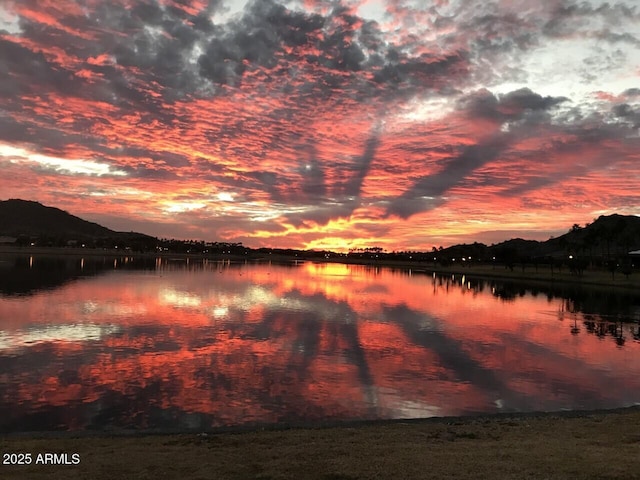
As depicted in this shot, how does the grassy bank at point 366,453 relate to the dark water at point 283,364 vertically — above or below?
above

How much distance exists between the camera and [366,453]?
11.0 meters

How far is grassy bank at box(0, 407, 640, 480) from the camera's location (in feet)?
31.7

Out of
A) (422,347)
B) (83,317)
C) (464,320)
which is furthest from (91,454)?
(464,320)

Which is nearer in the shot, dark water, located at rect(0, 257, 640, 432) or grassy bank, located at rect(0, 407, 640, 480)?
grassy bank, located at rect(0, 407, 640, 480)

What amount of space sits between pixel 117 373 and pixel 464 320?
31315mm

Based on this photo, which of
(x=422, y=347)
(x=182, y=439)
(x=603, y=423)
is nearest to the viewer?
(x=182, y=439)

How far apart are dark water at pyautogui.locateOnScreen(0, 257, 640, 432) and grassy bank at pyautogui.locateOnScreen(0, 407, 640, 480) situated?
10.3 ft

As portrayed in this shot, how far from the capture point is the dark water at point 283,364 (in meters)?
17.1

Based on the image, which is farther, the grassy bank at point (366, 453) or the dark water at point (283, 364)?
the dark water at point (283, 364)

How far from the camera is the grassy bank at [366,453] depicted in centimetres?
967

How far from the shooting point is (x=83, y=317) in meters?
36.6

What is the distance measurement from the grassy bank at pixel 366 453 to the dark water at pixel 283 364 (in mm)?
3151

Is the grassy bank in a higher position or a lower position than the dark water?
higher

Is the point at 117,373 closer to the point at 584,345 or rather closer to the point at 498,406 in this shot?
the point at 498,406
